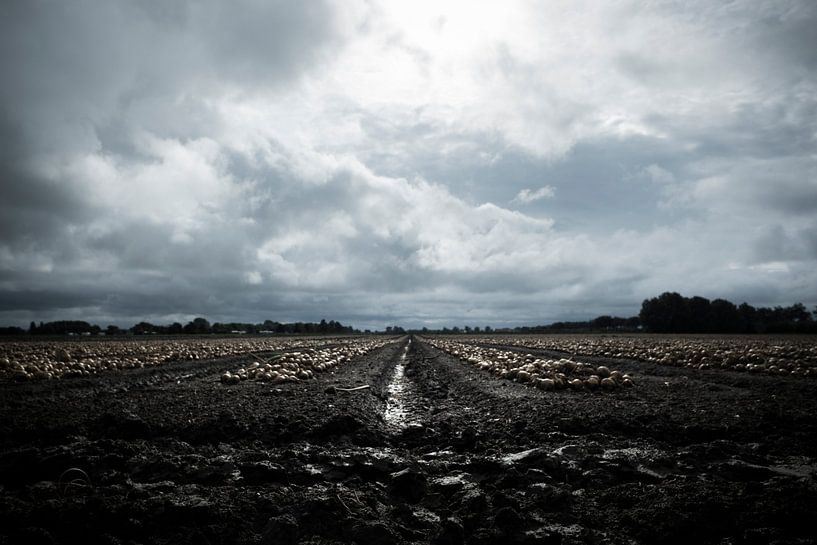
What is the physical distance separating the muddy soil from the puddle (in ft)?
0.44

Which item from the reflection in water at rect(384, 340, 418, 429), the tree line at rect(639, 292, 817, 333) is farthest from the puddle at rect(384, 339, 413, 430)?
the tree line at rect(639, 292, 817, 333)

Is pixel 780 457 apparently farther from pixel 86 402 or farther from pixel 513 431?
pixel 86 402

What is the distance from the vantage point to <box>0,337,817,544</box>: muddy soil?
4113 mm

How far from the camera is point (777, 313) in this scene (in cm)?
11756

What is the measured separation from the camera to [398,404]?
12.3 m

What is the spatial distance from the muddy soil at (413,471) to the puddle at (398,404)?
0.13 meters

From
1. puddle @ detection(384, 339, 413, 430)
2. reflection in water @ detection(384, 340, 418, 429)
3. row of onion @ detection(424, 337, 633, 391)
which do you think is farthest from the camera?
row of onion @ detection(424, 337, 633, 391)

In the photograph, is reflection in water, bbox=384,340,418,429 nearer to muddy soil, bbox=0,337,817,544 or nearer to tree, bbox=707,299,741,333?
muddy soil, bbox=0,337,817,544

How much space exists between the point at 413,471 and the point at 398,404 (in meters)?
6.68

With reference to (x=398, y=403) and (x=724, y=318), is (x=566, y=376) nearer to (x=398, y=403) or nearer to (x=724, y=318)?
(x=398, y=403)

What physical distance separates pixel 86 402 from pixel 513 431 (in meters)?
10.2

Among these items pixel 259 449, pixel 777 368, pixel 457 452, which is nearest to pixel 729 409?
pixel 457 452

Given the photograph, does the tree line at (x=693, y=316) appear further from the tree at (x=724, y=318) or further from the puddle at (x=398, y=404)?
the puddle at (x=398, y=404)

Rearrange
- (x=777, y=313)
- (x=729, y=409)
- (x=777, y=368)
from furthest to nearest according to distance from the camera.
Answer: (x=777, y=313) → (x=777, y=368) → (x=729, y=409)
